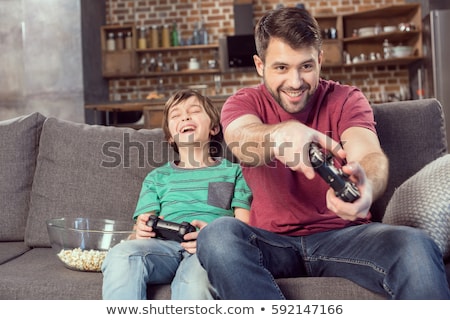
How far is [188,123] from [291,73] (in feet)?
1.40

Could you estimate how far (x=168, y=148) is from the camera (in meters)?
1.81

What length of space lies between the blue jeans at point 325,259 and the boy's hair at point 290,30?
1.54 ft

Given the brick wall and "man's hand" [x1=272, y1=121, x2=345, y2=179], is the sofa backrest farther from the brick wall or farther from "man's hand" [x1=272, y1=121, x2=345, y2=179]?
the brick wall

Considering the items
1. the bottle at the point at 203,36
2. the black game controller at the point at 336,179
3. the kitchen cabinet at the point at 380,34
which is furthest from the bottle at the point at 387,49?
the black game controller at the point at 336,179

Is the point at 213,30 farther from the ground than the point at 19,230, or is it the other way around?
the point at 213,30

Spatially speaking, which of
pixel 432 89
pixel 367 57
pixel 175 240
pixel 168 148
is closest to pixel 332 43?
pixel 367 57

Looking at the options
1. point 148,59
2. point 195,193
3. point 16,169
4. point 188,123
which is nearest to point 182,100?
point 188,123

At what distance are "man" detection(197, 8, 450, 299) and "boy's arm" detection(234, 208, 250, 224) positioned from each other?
132 millimetres

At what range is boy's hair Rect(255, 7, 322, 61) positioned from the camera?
1385 mm

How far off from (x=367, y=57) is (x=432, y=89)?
2.81 ft

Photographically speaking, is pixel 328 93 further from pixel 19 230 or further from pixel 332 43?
pixel 332 43

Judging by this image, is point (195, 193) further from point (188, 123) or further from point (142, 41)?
point (142, 41)

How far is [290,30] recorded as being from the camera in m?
1.39
